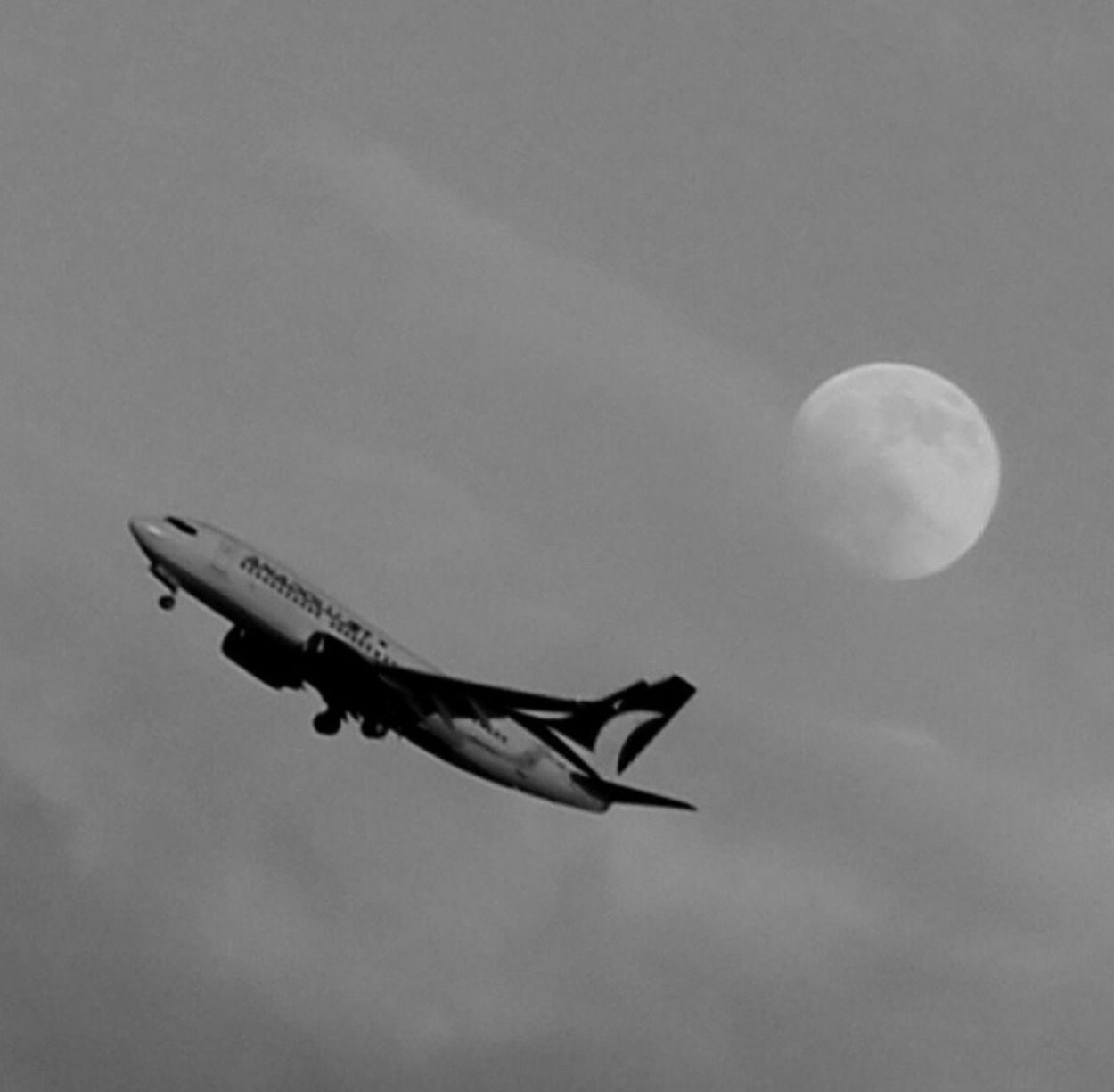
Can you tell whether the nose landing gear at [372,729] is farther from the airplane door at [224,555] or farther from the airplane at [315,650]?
the airplane door at [224,555]

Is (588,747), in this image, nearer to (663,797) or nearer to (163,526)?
(663,797)

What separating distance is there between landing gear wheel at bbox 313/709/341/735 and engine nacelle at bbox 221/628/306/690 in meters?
2.51

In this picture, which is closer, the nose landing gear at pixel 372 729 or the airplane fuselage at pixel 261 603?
the airplane fuselage at pixel 261 603

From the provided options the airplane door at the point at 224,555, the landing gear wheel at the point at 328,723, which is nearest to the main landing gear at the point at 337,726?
the landing gear wheel at the point at 328,723

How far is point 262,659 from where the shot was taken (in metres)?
194

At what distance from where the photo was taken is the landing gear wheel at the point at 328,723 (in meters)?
194

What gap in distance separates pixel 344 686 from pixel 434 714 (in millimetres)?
8839

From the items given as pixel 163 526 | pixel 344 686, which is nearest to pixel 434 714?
pixel 344 686

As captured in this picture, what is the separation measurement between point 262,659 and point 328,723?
5.75 m

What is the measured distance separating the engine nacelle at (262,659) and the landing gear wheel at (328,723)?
251cm

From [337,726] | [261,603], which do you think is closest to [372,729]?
[337,726]

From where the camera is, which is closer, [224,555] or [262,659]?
[224,555]

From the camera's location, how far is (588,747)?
19988 cm

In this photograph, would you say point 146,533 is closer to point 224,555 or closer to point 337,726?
point 224,555
